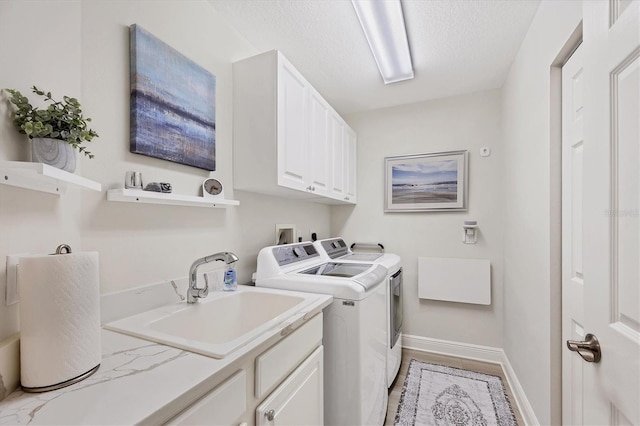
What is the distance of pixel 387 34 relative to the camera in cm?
175

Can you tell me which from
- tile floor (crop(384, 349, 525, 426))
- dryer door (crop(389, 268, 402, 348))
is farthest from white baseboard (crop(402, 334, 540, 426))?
dryer door (crop(389, 268, 402, 348))

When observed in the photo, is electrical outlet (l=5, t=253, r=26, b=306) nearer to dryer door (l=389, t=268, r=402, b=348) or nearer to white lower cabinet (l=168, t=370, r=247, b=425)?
white lower cabinet (l=168, t=370, r=247, b=425)

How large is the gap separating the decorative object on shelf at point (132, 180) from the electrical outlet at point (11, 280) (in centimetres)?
45

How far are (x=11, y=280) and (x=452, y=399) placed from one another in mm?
2452

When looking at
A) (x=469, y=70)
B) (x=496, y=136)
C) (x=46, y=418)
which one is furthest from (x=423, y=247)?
(x=46, y=418)

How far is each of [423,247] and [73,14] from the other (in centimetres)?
284

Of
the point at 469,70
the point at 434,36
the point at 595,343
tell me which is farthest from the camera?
the point at 469,70

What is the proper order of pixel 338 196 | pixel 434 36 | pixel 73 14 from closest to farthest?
pixel 73 14
pixel 434 36
pixel 338 196

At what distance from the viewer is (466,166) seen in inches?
106

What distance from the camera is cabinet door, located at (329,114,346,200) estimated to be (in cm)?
243

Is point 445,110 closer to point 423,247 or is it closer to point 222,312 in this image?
point 423,247

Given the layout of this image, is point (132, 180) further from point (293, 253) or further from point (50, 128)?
point (293, 253)

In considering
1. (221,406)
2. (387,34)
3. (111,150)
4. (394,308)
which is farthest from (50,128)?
(394,308)

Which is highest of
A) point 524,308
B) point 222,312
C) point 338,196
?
point 338,196
